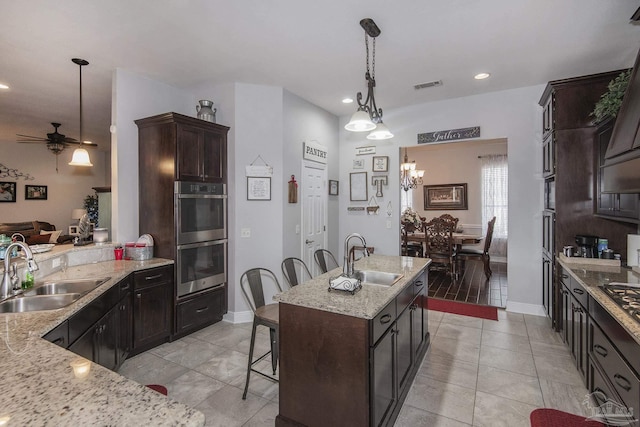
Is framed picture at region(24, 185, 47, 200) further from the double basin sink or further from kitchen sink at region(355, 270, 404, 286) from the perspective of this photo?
kitchen sink at region(355, 270, 404, 286)

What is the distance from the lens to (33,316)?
1.77 m

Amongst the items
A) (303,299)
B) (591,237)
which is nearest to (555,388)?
(591,237)

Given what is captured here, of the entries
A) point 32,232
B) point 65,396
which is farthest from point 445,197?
point 32,232

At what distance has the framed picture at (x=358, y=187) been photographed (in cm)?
528

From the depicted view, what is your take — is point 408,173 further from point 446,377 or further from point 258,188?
point 446,377

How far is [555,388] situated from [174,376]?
10.2ft

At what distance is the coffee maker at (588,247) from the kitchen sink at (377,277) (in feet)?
6.31

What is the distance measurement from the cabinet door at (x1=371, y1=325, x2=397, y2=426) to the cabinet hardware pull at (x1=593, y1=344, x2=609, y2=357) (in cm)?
128

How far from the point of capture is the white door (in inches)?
180

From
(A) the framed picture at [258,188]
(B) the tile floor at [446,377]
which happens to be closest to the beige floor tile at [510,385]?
(B) the tile floor at [446,377]

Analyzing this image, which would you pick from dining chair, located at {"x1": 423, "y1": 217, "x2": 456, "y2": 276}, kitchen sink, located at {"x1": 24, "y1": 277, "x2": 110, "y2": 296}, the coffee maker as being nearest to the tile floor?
kitchen sink, located at {"x1": 24, "y1": 277, "x2": 110, "y2": 296}

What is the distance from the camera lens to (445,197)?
801 centimetres

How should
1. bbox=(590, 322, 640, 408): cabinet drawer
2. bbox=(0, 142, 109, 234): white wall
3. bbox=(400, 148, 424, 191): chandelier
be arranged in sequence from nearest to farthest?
bbox=(590, 322, 640, 408): cabinet drawer
bbox=(400, 148, 424, 191): chandelier
bbox=(0, 142, 109, 234): white wall

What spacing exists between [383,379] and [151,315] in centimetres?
242
